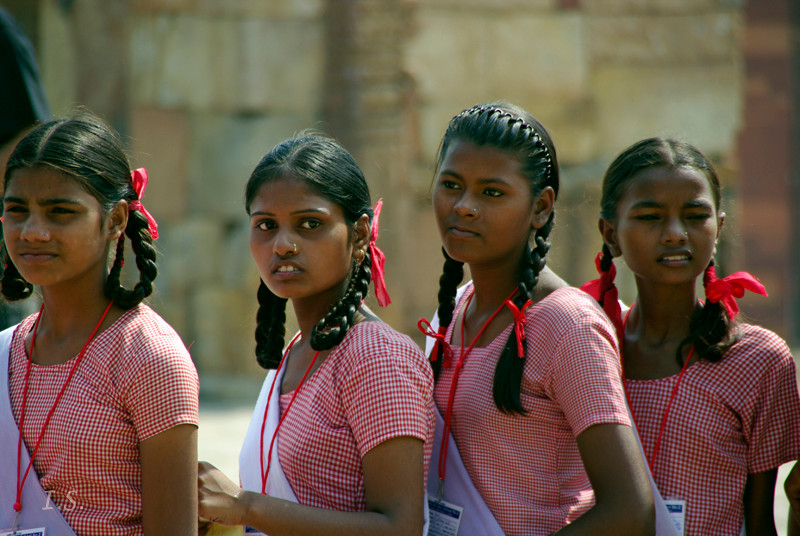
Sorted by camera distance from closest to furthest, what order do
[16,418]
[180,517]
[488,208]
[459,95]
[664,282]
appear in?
1. [180,517]
2. [16,418]
3. [488,208]
4. [664,282]
5. [459,95]

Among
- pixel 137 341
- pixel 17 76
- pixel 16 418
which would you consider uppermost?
pixel 17 76

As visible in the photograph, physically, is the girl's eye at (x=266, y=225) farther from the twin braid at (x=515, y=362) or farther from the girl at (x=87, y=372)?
the twin braid at (x=515, y=362)

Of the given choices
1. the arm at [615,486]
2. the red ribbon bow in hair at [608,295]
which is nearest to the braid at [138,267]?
the arm at [615,486]

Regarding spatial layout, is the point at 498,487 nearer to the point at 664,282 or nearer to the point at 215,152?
the point at 664,282

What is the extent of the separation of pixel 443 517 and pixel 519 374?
1.31 ft

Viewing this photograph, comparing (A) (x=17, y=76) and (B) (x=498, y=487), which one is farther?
(A) (x=17, y=76)

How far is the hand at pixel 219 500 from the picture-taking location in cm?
207

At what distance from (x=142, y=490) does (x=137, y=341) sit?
0.32 m

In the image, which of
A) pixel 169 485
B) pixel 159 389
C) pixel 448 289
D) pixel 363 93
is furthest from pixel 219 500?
pixel 363 93

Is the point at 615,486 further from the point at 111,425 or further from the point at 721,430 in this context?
the point at 111,425

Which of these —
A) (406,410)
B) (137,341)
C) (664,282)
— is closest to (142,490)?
(137,341)

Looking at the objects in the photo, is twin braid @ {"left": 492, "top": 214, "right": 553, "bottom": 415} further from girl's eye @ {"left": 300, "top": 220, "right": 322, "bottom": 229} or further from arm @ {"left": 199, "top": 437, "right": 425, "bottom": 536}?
girl's eye @ {"left": 300, "top": 220, "right": 322, "bottom": 229}

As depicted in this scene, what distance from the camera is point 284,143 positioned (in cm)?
247

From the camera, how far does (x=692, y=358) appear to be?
2.62m
